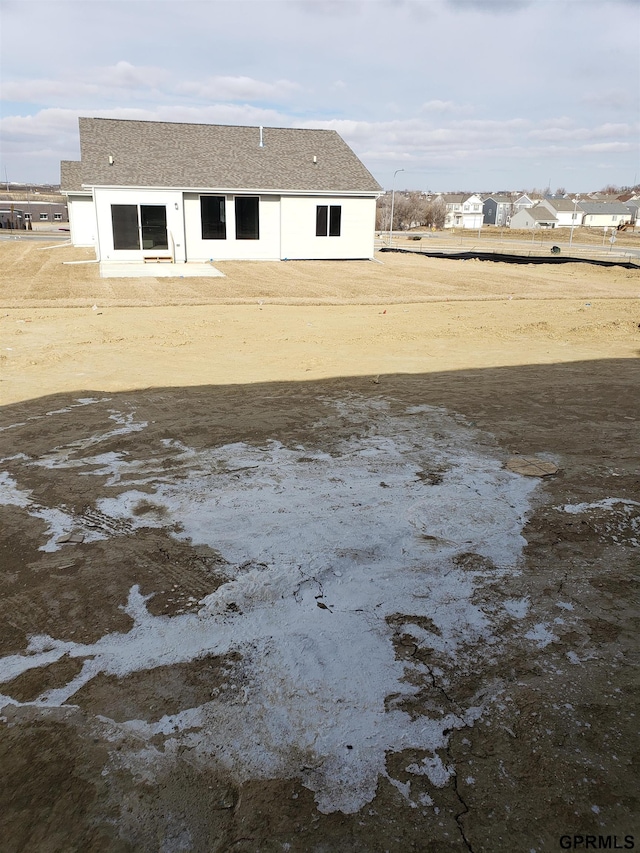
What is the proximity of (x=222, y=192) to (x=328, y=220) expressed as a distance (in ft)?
14.7

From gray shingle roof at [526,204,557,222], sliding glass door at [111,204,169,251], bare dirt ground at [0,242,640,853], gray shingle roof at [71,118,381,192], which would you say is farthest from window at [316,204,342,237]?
gray shingle roof at [526,204,557,222]

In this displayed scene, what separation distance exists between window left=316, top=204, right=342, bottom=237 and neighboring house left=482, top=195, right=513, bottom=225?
86.7 meters

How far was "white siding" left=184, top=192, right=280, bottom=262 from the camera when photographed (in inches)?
920

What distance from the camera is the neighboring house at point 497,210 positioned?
344ft

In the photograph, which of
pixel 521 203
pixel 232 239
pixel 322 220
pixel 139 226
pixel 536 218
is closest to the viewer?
pixel 139 226

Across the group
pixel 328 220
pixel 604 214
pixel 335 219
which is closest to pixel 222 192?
pixel 328 220

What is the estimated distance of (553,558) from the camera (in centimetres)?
411

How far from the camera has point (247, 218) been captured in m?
24.5

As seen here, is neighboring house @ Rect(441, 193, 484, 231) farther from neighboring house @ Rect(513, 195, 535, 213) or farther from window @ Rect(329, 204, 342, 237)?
window @ Rect(329, 204, 342, 237)

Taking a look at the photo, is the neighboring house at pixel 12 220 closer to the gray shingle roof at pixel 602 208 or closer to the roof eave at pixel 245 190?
the roof eave at pixel 245 190

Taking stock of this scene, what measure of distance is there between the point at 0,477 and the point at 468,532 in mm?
→ 3833

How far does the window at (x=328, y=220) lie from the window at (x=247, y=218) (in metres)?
2.50

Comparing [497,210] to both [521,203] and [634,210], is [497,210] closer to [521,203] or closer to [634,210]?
[521,203]

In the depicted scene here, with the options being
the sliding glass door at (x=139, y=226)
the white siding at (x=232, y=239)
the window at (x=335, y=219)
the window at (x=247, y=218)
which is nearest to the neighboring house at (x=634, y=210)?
the window at (x=335, y=219)
